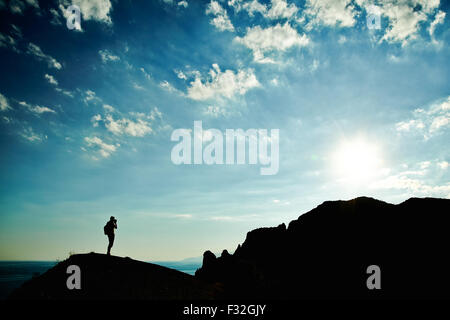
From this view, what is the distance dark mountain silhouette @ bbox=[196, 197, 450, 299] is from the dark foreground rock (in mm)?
5410

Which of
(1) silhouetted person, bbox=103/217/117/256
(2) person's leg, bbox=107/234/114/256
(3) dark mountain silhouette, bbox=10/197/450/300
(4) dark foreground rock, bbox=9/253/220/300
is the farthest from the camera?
(2) person's leg, bbox=107/234/114/256

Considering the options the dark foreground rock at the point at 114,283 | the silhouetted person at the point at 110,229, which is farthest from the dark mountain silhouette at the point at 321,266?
the silhouetted person at the point at 110,229

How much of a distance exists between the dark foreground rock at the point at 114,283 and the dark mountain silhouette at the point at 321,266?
71mm

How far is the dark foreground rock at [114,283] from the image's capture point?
15281 mm

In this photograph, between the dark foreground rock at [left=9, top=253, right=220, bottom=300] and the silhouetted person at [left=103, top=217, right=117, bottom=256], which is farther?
the silhouetted person at [left=103, top=217, right=117, bottom=256]

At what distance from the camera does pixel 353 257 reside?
2273cm

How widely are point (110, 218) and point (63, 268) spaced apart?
16.4ft

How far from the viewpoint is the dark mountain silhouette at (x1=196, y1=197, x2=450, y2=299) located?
19.2 metres

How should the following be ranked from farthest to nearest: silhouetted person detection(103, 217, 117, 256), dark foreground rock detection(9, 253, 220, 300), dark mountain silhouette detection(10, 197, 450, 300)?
silhouetted person detection(103, 217, 117, 256) < dark mountain silhouette detection(10, 197, 450, 300) < dark foreground rock detection(9, 253, 220, 300)

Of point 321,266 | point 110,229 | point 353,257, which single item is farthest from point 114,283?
point 353,257

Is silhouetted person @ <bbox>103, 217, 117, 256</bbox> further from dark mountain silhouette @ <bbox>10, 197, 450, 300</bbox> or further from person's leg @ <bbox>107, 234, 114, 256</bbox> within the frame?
dark mountain silhouette @ <bbox>10, 197, 450, 300</bbox>

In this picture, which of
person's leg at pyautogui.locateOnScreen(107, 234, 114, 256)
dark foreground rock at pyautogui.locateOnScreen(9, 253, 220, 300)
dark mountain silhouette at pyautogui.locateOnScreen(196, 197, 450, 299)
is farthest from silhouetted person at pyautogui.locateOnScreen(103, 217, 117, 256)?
dark mountain silhouette at pyautogui.locateOnScreen(196, 197, 450, 299)

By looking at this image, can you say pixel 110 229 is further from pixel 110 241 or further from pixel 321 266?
pixel 321 266
